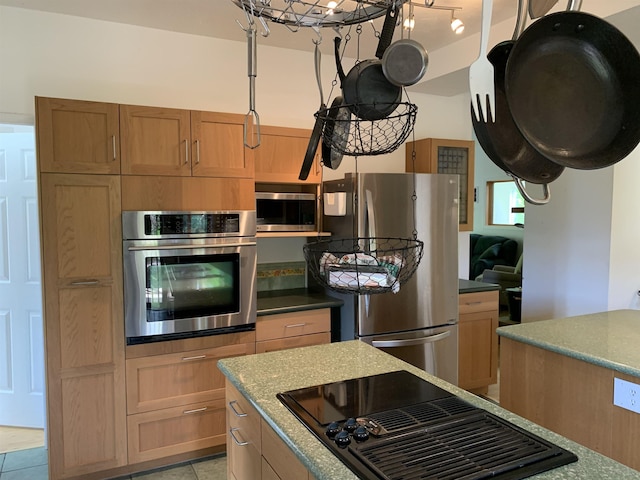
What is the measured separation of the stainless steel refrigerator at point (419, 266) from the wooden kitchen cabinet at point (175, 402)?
2.98 feet

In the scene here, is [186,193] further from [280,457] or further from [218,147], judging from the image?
[280,457]

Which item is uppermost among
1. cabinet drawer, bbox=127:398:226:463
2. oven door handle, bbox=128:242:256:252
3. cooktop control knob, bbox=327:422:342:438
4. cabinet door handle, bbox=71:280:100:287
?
oven door handle, bbox=128:242:256:252

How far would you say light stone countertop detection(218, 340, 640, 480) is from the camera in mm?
1035

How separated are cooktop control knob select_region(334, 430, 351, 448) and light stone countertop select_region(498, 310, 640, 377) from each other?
3.47 ft

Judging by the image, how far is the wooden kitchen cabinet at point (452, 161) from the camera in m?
3.73

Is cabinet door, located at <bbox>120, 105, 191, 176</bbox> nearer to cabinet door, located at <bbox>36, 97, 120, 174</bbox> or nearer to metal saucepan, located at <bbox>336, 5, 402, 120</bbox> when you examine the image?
cabinet door, located at <bbox>36, 97, 120, 174</bbox>

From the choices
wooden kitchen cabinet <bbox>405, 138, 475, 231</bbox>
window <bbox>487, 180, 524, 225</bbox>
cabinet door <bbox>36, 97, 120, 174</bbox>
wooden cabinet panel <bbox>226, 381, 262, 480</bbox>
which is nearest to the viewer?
wooden cabinet panel <bbox>226, 381, 262, 480</bbox>

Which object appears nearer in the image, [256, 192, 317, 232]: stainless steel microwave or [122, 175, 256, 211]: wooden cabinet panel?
[122, 175, 256, 211]: wooden cabinet panel

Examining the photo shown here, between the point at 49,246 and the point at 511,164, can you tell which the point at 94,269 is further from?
the point at 511,164

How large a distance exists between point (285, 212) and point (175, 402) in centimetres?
135

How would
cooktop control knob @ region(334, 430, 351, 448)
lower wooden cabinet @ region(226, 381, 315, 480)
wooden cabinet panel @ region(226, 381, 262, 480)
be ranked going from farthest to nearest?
wooden cabinet panel @ region(226, 381, 262, 480) < lower wooden cabinet @ region(226, 381, 315, 480) < cooktop control knob @ region(334, 430, 351, 448)

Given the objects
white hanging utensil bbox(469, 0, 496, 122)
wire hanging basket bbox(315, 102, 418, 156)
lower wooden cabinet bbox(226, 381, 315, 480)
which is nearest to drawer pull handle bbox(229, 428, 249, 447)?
lower wooden cabinet bbox(226, 381, 315, 480)

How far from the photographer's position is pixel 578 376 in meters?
1.81

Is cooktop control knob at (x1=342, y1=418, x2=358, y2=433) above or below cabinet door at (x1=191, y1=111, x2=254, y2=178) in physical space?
below
